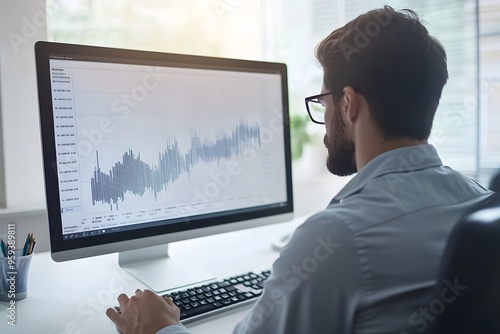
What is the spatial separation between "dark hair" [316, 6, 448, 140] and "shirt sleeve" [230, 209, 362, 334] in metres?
0.25

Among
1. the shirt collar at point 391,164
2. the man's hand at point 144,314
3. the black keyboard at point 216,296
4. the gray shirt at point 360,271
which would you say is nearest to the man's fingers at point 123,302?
the man's hand at point 144,314

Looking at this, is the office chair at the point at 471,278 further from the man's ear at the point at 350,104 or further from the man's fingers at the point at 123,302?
the man's fingers at the point at 123,302

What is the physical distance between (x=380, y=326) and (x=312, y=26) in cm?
206

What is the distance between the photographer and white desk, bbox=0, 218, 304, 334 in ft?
2.82

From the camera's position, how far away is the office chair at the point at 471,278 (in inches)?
21.3

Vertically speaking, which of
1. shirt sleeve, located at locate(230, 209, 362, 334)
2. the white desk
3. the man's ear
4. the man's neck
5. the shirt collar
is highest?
the man's ear

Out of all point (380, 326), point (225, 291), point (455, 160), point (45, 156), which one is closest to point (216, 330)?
point (225, 291)

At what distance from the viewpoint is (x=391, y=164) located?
77cm

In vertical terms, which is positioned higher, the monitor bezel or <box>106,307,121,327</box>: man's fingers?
the monitor bezel

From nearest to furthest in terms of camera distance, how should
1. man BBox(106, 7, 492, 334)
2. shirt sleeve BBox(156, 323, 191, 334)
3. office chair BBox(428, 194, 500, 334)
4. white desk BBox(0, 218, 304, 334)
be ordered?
office chair BBox(428, 194, 500, 334)
man BBox(106, 7, 492, 334)
shirt sleeve BBox(156, 323, 191, 334)
white desk BBox(0, 218, 304, 334)

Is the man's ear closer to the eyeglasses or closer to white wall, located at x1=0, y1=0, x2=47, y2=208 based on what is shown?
the eyeglasses

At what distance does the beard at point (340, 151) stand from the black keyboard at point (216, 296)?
0.33 meters

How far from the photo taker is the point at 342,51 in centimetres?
85

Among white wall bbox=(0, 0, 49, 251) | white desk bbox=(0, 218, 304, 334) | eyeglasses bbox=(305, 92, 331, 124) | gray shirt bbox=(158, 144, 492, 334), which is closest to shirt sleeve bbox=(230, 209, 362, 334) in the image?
gray shirt bbox=(158, 144, 492, 334)
